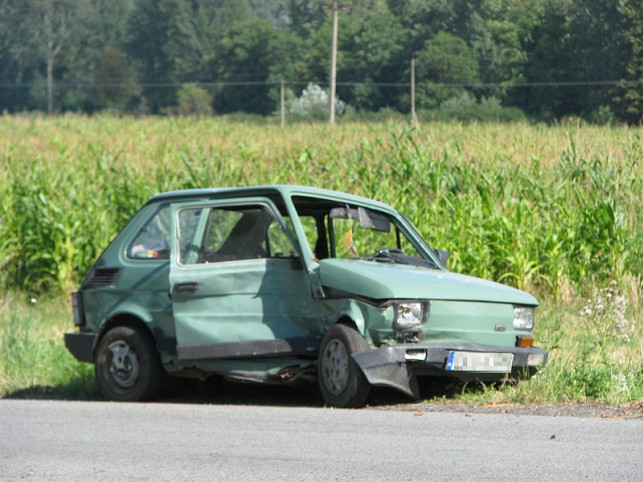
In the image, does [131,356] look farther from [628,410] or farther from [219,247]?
[628,410]

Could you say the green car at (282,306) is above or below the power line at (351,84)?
below

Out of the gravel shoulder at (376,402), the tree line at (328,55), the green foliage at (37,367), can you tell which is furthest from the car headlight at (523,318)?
the tree line at (328,55)

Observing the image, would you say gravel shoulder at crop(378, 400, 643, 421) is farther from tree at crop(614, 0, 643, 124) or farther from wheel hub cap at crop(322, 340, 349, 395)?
tree at crop(614, 0, 643, 124)

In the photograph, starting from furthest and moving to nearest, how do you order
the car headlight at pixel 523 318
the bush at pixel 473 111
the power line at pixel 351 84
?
the bush at pixel 473 111 → the power line at pixel 351 84 → the car headlight at pixel 523 318

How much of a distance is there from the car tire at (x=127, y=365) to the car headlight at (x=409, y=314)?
2317mm

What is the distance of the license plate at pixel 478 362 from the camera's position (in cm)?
838

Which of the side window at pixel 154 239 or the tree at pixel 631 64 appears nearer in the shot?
the side window at pixel 154 239

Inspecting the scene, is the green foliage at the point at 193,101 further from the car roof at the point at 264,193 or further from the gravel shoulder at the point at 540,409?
the gravel shoulder at the point at 540,409

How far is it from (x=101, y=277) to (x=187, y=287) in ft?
3.68

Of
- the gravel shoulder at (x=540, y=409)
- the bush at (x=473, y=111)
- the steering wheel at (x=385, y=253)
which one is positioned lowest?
the gravel shoulder at (x=540, y=409)

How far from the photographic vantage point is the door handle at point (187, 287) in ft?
30.6

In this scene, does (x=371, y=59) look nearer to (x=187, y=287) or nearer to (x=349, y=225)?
(x=349, y=225)

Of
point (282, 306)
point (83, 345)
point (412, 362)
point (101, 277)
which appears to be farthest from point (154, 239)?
point (412, 362)

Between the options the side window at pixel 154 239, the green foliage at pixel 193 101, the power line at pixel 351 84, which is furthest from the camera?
the green foliage at pixel 193 101
